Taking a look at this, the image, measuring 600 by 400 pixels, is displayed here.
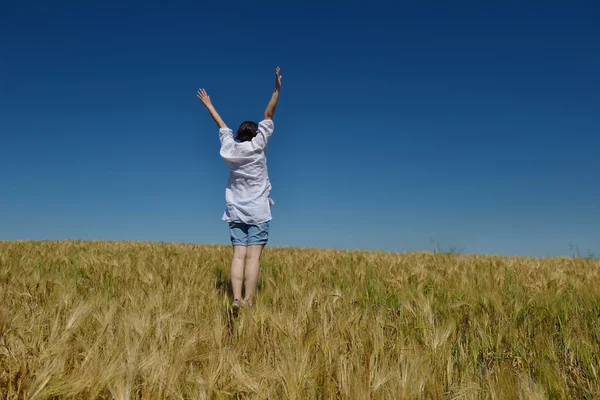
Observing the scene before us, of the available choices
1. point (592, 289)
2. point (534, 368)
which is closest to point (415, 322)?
point (534, 368)

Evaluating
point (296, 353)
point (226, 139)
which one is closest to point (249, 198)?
point (226, 139)

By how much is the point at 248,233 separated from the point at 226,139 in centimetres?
103

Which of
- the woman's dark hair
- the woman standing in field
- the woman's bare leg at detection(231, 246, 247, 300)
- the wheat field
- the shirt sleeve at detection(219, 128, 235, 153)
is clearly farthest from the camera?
the woman's dark hair

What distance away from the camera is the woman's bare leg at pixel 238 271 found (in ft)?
13.8

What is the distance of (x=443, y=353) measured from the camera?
6.85 feet

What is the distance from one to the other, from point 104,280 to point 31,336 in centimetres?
317

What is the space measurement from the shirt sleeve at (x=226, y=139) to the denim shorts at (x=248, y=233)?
31.6 inches

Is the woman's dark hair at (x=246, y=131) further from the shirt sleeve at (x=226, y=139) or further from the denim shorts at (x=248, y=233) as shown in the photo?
the denim shorts at (x=248, y=233)

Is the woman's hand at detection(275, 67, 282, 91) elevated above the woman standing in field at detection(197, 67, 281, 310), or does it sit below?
above

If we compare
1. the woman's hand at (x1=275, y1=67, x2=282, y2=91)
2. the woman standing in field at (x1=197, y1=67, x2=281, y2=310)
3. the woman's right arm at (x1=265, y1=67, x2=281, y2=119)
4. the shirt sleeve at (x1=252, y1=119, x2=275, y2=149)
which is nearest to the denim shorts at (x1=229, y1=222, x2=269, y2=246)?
the woman standing in field at (x1=197, y1=67, x2=281, y2=310)

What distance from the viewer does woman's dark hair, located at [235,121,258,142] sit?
468 cm

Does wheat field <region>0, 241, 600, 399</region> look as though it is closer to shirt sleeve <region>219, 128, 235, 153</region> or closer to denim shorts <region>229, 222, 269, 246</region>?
denim shorts <region>229, 222, 269, 246</region>

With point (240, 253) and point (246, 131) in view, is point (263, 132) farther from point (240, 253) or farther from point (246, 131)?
point (240, 253)

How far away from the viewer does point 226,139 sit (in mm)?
4551
